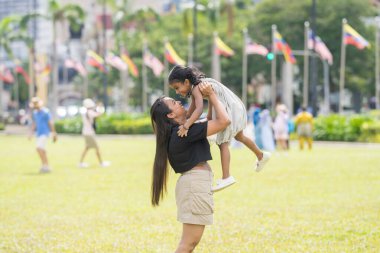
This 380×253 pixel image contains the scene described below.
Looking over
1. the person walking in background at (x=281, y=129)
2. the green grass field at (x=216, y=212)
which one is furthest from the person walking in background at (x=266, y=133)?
the green grass field at (x=216, y=212)

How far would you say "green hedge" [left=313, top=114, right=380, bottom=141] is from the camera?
34.0 meters

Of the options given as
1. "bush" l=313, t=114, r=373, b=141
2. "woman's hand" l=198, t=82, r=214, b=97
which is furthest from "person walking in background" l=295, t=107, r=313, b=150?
"woman's hand" l=198, t=82, r=214, b=97

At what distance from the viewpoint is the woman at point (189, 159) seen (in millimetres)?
6066

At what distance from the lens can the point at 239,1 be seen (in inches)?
3002

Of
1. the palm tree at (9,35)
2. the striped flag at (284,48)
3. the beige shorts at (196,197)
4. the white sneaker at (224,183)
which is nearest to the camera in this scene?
the beige shorts at (196,197)

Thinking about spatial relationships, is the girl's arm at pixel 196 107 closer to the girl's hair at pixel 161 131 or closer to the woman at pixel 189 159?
the woman at pixel 189 159

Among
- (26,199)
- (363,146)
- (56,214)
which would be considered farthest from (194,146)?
(363,146)

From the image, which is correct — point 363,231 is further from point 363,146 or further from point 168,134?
point 363,146

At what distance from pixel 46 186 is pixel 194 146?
1035 cm

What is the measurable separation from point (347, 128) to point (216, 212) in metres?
24.3

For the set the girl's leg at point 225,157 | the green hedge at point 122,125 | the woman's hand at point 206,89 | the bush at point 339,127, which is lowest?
the green hedge at point 122,125

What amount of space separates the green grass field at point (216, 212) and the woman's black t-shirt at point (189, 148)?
264 centimetres

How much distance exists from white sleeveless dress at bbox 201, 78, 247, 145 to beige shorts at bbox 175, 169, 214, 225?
1.17 ft

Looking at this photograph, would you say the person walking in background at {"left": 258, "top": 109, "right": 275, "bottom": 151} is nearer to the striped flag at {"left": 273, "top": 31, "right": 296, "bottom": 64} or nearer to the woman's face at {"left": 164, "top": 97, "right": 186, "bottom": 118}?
the striped flag at {"left": 273, "top": 31, "right": 296, "bottom": 64}
